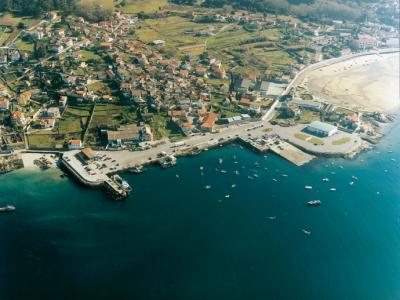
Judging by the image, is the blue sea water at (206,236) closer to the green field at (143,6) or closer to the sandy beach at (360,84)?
the sandy beach at (360,84)

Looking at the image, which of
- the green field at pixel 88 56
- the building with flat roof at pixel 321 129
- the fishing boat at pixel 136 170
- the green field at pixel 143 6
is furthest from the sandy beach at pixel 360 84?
the green field at pixel 143 6

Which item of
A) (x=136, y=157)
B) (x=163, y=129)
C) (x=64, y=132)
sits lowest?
(x=136, y=157)

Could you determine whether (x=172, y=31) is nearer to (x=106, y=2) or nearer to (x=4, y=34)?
(x=106, y=2)

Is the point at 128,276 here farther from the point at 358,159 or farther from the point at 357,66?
the point at 357,66

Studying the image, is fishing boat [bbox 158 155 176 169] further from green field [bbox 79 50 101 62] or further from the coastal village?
green field [bbox 79 50 101 62]

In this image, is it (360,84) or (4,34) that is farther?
(4,34)

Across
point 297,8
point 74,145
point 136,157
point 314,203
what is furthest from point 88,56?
point 297,8
